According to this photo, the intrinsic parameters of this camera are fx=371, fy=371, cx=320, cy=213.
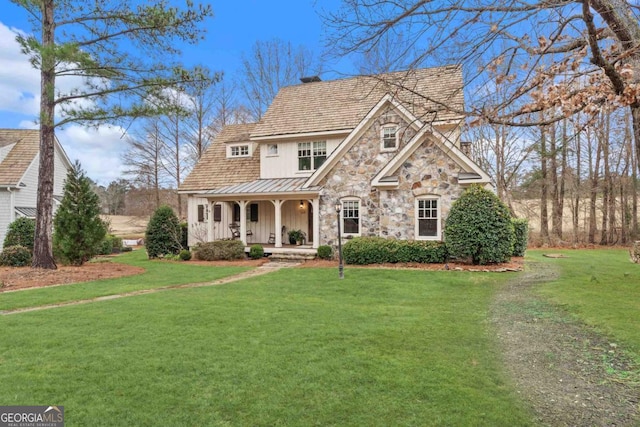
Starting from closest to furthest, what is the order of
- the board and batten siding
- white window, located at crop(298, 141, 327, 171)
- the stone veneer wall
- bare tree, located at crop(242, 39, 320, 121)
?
the stone veneer wall → white window, located at crop(298, 141, 327, 171) → the board and batten siding → bare tree, located at crop(242, 39, 320, 121)

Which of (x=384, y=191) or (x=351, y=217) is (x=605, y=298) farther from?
(x=351, y=217)

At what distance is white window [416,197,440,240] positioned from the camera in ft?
46.9

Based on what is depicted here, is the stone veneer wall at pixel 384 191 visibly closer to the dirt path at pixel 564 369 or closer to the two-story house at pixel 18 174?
the dirt path at pixel 564 369

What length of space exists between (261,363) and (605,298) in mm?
7815

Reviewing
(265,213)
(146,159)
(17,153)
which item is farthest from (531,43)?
(146,159)

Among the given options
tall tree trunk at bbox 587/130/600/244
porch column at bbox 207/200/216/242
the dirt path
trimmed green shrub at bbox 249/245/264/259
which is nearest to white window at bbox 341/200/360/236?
trimmed green shrub at bbox 249/245/264/259

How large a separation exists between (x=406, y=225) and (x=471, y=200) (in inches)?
108

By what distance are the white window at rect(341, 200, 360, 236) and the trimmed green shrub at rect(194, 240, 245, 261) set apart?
475cm

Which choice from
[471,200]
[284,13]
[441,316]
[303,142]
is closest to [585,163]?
[471,200]

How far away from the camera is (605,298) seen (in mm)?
8133

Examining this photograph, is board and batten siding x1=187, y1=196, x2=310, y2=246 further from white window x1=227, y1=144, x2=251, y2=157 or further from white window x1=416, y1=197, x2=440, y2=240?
white window x1=416, y1=197, x2=440, y2=240

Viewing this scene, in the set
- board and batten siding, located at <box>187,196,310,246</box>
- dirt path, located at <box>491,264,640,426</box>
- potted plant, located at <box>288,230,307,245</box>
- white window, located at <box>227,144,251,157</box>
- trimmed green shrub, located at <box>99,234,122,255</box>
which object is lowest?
dirt path, located at <box>491,264,640,426</box>

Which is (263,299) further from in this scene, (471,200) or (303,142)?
(303,142)

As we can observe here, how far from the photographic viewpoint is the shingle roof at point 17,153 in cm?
1906
